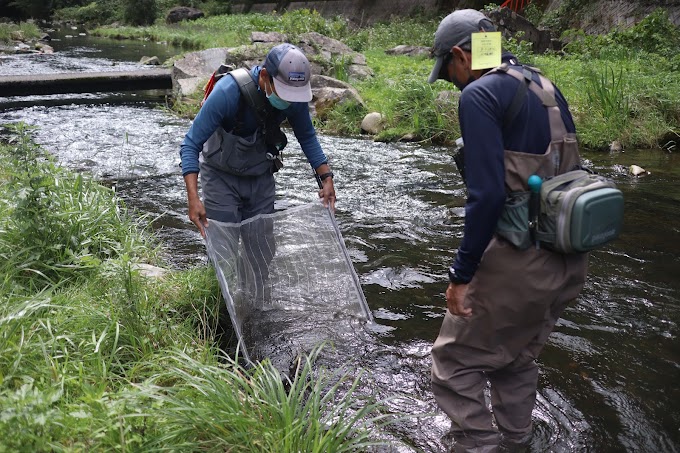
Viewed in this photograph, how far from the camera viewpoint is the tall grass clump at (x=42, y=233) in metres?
3.63

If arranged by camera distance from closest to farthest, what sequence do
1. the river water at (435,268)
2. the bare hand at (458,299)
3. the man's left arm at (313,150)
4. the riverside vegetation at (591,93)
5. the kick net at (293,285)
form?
the bare hand at (458,299), the river water at (435,268), the kick net at (293,285), the man's left arm at (313,150), the riverside vegetation at (591,93)

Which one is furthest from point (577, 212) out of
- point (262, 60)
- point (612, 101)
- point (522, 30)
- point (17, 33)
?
point (17, 33)

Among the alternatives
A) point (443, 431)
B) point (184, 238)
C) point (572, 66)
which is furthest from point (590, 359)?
point (572, 66)

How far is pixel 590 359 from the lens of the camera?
3.54 m

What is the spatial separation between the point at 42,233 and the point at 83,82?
451 inches

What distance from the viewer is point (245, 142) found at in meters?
3.48

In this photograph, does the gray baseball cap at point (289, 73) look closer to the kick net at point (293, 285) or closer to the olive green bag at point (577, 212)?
the kick net at point (293, 285)

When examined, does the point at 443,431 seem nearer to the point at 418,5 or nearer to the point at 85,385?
the point at 85,385

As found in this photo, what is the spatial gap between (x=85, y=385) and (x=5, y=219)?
7.23 ft

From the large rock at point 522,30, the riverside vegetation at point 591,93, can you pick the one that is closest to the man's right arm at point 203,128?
the riverside vegetation at point 591,93

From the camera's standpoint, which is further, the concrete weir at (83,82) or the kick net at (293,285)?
the concrete weir at (83,82)

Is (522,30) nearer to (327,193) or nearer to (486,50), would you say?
(327,193)

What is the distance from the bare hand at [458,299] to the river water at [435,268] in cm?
71

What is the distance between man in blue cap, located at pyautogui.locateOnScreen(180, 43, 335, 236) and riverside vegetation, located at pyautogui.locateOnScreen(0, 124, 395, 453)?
53cm
